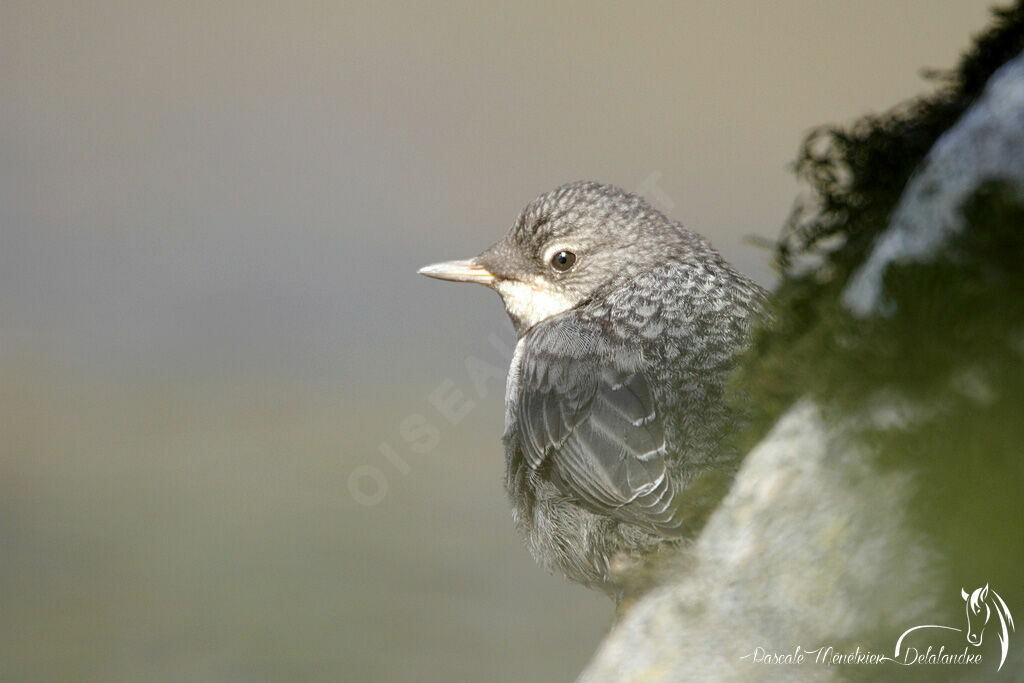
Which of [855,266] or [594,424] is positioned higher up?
[855,266]

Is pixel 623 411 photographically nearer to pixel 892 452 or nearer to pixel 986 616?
pixel 892 452

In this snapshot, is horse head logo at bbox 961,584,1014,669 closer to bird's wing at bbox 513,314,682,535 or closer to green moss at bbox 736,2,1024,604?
green moss at bbox 736,2,1024,604

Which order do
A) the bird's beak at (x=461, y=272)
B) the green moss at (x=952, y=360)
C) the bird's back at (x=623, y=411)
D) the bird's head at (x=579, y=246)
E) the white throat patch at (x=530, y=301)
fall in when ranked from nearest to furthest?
1. the green moss at (x=952, y=360)
2. the bird's back at (x=623, y=411)
3. the bird's head at (x=579, y=246)
4. the white throat patch at (x=530, y=301)
5. the bird's beak at (x=461, y=272)

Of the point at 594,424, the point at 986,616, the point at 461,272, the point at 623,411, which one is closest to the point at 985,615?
the point at 986,616

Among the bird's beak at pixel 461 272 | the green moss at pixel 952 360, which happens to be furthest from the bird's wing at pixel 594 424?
the green moss at pixel 952 360

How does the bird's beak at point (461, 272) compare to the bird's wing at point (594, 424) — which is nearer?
the bird's wing at point (594, 424)

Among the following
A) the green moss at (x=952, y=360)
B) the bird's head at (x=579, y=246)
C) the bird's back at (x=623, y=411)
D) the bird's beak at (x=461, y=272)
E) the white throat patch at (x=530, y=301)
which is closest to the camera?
the green moss at (x=952, y=360)

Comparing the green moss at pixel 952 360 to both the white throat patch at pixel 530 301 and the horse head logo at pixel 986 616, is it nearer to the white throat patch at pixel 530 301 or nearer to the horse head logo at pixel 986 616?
the horse head logo at pixel 986 616
